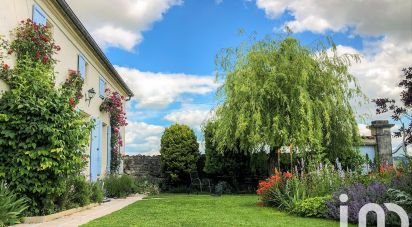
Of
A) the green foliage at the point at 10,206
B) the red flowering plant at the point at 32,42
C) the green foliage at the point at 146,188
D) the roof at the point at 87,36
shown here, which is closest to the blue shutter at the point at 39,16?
the red flowering plant at the point at 32,42

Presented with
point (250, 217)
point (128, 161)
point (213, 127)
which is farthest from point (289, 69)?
point (128, 161)

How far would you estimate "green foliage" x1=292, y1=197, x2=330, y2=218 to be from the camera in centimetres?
770

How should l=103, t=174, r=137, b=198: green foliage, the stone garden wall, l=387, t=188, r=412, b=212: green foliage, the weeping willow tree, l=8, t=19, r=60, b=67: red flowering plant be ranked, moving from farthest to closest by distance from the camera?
the stone garden wall
l=103, t=174, r=137, b=198: green foliage
the weeping willow tree
l=8, t=19, r=60, b=67: red flowering plant
l=387, t=188, r=412, b=212: green foliage

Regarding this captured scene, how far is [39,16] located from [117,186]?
20.8 ft

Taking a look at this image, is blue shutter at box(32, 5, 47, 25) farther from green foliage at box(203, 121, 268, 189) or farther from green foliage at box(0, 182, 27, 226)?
green foliage at box(203, 121, 268, 189)

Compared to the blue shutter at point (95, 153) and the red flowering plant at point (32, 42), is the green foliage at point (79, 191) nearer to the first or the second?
the red flowering plant at point (32, 42)

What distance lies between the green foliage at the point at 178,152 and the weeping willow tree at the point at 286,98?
3348mm

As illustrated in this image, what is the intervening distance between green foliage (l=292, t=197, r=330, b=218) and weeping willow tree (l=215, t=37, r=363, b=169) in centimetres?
412

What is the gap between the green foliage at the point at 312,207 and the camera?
7695 mm

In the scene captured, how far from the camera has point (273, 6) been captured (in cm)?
1136

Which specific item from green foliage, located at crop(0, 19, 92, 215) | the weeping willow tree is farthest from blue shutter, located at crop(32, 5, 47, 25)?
the weeping willow tree

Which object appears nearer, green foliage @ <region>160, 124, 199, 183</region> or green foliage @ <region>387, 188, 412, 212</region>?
green foliage @ <region>387, 188, 412, 212</region>

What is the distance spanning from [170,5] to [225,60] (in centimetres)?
274

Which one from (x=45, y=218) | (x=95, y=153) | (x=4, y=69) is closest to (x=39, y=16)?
(x=4, y=69)
